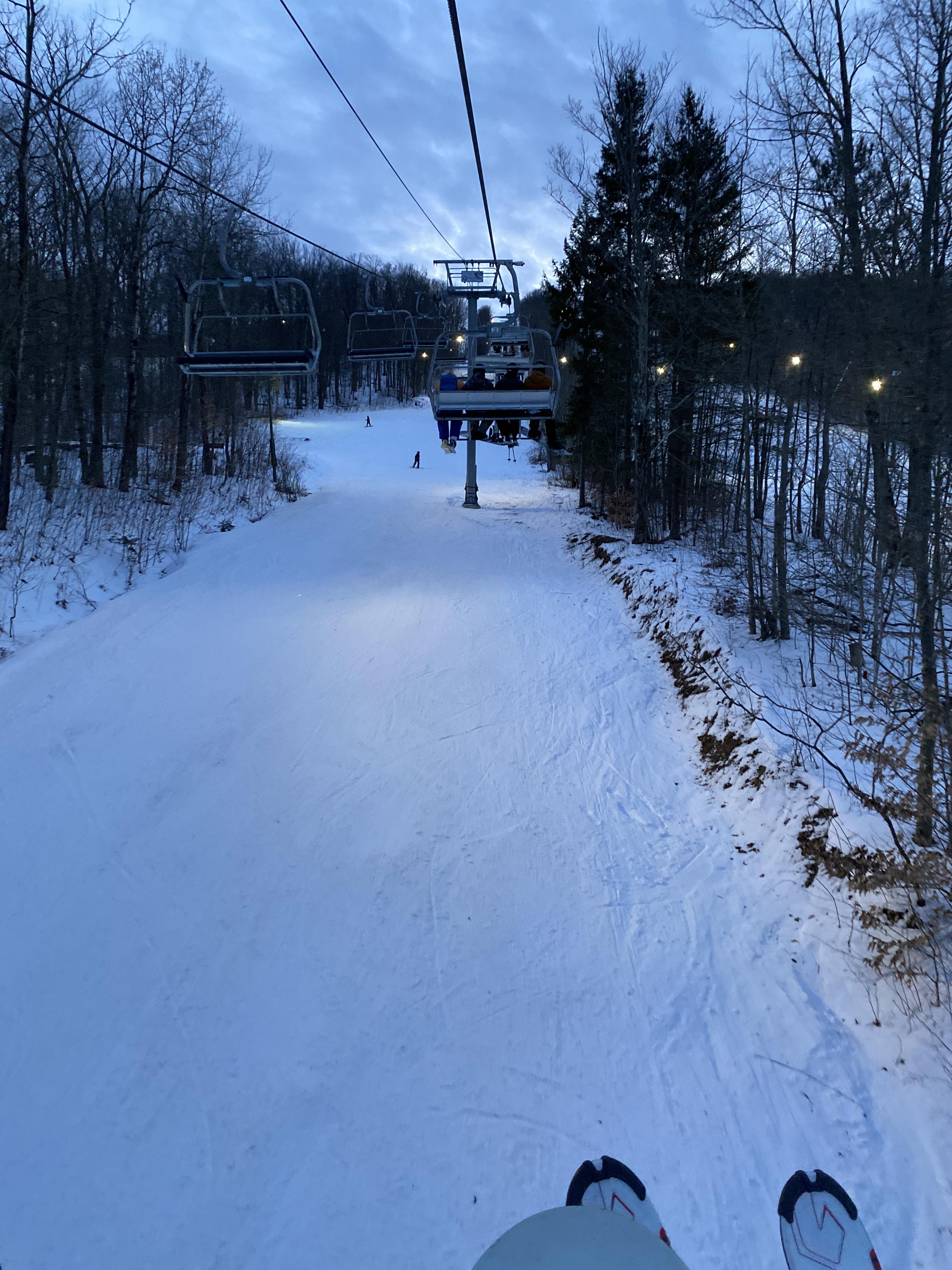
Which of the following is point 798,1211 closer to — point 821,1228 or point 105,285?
point 821,1228

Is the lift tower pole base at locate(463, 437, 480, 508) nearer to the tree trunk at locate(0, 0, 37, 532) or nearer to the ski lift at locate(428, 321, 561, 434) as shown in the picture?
the ski lift at locate(428, 321, 561, 434)

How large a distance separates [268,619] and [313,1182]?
8.85 metres

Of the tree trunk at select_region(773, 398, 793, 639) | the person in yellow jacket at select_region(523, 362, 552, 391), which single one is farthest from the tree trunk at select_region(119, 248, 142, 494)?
Result: the tree trunk at select_region(773, 398, 793, 639)

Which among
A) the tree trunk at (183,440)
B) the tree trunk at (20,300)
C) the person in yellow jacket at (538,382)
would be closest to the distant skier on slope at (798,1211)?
the person in yellow jacket at (538,382)

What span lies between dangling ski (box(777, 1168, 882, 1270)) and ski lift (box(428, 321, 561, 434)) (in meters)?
11.4

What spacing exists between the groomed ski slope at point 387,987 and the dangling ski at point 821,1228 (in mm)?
131

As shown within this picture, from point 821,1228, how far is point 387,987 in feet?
8.27

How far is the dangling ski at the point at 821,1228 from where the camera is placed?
2.89 m

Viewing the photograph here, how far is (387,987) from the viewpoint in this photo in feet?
14.8

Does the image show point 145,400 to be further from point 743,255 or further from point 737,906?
point 737,906

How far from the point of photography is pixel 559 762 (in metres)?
7.30

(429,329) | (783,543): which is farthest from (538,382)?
(783,543)

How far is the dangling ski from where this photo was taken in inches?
114

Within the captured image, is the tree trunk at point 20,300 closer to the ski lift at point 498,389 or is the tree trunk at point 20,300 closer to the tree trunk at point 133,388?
the tree trunk at point 133,388
